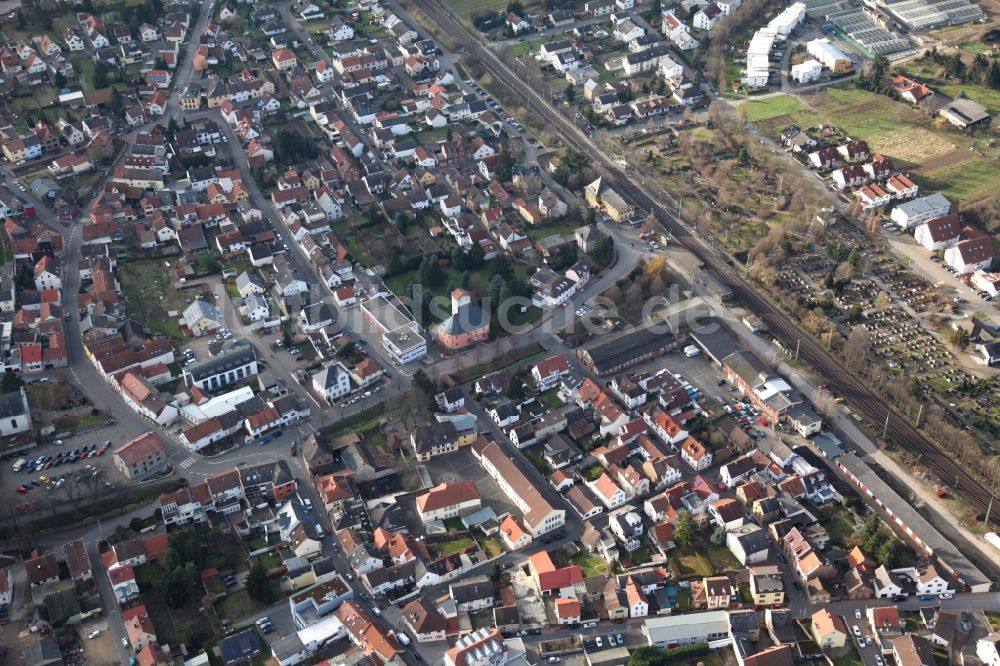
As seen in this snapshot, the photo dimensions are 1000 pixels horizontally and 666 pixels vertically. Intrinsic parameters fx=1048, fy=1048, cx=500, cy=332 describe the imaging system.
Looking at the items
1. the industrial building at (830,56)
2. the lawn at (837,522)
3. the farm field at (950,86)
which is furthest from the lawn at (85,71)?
the farm field at (950,86)

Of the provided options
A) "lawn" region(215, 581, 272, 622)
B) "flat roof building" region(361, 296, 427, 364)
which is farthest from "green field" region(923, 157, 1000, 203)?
"lawn" region(215, 581, 272, 622)

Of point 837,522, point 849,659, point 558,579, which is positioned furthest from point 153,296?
point 849,659

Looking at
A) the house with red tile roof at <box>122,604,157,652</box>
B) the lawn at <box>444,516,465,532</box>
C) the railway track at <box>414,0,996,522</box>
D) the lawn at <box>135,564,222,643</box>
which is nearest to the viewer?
the house with red tile roof at <box>122,604,157,652</box>

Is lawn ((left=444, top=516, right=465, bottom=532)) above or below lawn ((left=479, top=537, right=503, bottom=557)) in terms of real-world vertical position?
above

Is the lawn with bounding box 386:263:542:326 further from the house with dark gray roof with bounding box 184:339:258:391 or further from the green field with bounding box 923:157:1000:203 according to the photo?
the green field with bounding box 923:157:1000:203

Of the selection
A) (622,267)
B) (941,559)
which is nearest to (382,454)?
(622,267)
